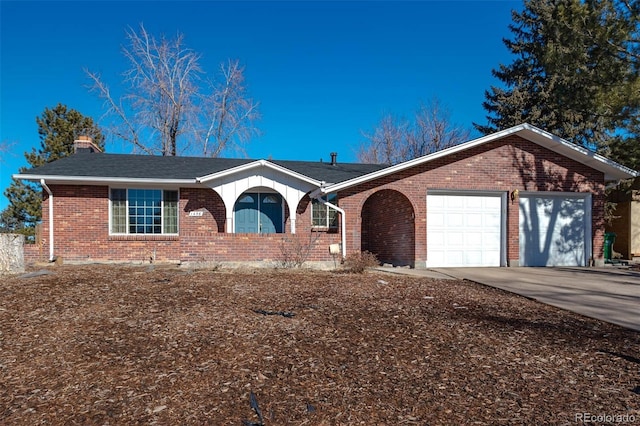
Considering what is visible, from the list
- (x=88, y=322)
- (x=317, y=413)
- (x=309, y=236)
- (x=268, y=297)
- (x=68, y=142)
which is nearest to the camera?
(x=317, y=413)

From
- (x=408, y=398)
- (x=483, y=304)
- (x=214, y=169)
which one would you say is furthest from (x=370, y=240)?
(x=408, y=398)

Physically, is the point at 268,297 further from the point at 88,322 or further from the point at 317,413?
the point at 317,413

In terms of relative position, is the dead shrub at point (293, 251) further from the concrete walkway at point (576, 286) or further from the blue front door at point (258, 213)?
the blue front door at point (258, 213)

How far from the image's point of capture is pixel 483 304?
6949 millimetres

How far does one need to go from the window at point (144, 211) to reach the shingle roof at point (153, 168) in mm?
696

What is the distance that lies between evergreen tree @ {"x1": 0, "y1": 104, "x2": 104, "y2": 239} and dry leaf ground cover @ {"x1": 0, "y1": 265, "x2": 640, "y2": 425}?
22723mm

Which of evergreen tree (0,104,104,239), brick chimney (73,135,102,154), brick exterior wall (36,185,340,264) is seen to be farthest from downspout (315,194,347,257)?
evergreen tree (0,104,104,239)

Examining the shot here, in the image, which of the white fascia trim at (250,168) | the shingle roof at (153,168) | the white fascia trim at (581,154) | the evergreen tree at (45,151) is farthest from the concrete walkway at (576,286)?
the evergreen tree at (45,151)

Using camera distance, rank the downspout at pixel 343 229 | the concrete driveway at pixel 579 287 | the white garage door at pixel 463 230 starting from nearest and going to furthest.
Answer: the concrete driveway at pixel 579 287, the downspout at pixel 343 229, the white garage door at pixel 463 230

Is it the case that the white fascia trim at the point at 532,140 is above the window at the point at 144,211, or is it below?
above

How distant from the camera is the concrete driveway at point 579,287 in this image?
6.55 metres

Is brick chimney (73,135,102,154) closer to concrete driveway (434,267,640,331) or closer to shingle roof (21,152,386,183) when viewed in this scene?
shingle roof (21,152,386,183)

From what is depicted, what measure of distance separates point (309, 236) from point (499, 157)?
6006 millimetres

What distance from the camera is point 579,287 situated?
881 centimetres
